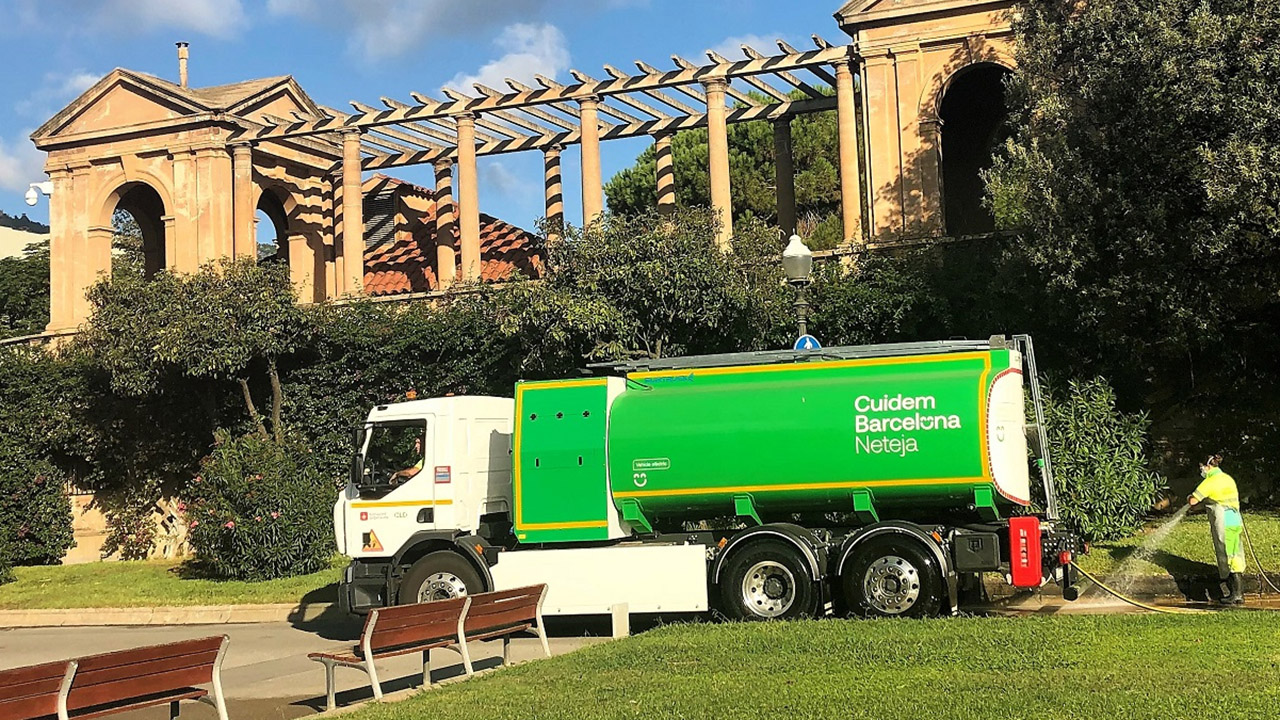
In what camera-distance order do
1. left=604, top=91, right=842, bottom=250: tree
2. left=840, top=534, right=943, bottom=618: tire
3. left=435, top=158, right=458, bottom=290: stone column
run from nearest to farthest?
left=840, top=534, right=943, bottom=618: tire → left=435, top=158, right=458, bottom=290: stone column → left=604, top=91, right=842, bottom=250: tree

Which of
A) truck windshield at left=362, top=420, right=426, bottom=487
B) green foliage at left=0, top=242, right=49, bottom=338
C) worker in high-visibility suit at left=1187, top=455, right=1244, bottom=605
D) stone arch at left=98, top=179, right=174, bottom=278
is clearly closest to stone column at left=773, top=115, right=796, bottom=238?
stone arch at left=98, top=179, right=174, bottom=278

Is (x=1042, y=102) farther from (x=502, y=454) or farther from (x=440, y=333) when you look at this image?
(x=440, y=333)

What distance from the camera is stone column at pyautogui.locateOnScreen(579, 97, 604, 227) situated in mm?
29266

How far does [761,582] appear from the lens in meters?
14.9

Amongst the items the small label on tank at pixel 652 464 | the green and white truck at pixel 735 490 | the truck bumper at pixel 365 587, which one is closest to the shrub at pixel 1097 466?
the green and white truck at pixel 735 490


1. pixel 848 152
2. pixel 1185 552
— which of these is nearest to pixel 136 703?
pixel 1185 552

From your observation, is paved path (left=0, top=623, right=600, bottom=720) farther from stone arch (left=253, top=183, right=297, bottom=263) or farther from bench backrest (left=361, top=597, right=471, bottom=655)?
stone arch (left=253, top=183, right=297, bottom=263)

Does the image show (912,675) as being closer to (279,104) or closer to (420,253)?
(279,104)

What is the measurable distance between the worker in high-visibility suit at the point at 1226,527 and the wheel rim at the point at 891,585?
12.4 ft

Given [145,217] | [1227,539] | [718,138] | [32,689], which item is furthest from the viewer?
[145,217]

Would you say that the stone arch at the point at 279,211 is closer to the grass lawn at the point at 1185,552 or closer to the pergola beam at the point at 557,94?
the pergola beam at the point at 557,94

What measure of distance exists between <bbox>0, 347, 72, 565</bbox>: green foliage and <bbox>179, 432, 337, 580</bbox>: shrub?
24.2ft

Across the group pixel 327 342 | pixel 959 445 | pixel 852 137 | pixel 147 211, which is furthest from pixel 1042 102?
pixel 147 211

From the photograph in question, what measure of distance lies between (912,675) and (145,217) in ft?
Answer: 108
